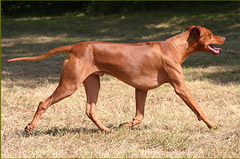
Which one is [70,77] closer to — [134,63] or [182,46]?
[134,63]

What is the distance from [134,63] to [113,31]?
13.9 meters

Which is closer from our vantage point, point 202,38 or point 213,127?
point 213,127

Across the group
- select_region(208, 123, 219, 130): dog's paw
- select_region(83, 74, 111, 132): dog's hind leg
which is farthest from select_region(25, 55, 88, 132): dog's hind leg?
select_region(208, 123, 219, 130): dog's paw

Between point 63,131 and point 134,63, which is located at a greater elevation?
point 134,63

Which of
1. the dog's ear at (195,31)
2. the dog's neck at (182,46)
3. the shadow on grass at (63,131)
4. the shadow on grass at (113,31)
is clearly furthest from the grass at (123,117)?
the dog's ear at (195,31)

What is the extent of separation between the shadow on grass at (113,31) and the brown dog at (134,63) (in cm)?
478

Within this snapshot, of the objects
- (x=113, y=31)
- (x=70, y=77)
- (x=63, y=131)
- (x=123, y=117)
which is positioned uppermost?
(x=70, y=77)

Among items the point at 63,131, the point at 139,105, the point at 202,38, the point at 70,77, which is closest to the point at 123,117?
the point at 139,105

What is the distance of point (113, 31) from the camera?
18.8 metres

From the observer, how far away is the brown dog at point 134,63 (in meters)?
4.99

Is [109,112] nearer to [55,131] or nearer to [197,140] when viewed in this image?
[55,131]

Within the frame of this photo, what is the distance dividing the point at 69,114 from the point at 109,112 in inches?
24.3

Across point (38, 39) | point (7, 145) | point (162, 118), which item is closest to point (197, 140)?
point (162, 118)

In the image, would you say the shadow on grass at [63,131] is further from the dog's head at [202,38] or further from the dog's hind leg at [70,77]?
the dog's head at [202,38]
